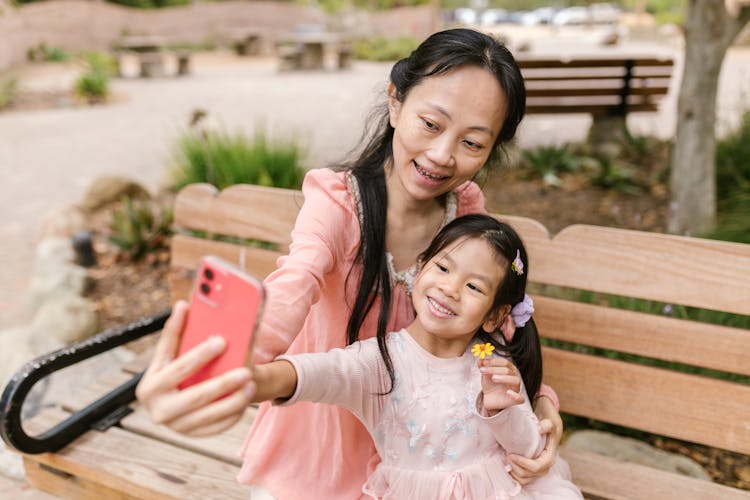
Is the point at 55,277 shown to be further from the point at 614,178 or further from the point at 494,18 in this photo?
the point at 494,18

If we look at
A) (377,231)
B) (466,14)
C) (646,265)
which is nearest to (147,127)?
(377,231)

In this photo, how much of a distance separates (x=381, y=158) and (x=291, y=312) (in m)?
0.62

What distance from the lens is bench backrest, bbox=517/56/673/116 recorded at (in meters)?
6.77

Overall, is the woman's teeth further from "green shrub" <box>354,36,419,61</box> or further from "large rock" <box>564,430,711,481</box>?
"green shrub" <box>354,36,419,61</box>

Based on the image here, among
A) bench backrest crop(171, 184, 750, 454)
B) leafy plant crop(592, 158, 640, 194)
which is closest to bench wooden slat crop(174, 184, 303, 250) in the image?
bench backrest crop(171, 184, 750, 454)

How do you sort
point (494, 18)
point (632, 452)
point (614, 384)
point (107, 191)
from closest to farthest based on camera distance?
1. point (614, 384)
2. point (632, 452)
3. point (107, 191)
4. point (494, 18)

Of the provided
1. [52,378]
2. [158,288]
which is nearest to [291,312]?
[52,378]

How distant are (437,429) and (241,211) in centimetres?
120

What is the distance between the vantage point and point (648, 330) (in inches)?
77.4

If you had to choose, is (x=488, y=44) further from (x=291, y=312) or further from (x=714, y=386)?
(x=714, y=386)

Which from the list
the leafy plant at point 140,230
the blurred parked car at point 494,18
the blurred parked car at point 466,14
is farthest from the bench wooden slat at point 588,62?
the blurred parked car at point 494,18

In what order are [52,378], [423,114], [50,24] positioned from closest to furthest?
[423,114] → [52,378] → [50,24]

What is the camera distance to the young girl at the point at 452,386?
4.91 ft

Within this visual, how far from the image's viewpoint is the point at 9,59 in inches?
650
